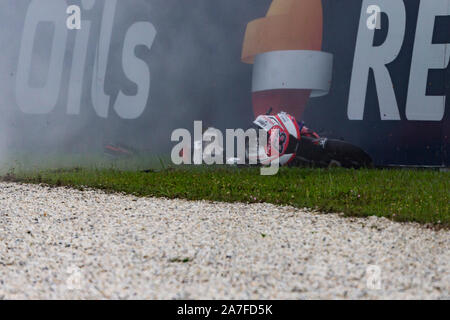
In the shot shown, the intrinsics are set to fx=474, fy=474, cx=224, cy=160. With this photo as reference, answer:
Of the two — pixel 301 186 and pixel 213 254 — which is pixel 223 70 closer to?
pixel 301 186

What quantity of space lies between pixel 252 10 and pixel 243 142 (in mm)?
3452

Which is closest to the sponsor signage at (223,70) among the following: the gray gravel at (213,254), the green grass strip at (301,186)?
the green grass strip at (301,186)

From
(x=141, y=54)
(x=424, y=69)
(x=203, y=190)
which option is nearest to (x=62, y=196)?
(x=203, y=190)

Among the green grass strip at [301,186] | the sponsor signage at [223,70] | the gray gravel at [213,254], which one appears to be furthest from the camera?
the sponsor signage at [223,70]

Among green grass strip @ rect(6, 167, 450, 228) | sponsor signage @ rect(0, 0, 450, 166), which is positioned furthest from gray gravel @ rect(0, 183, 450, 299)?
sponsor signage @ rect(0, 0, 450, 166)

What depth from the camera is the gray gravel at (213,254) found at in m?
3.88

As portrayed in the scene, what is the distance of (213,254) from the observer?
4.71 m

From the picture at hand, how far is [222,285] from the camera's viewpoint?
395 cm

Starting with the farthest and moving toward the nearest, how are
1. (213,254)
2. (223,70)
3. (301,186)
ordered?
1. (223,70)
2. (301,186)
3. (213,254)

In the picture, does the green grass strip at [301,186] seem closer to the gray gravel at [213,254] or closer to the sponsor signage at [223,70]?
the gray gravel at [213,254]

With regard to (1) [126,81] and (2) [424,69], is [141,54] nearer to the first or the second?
(1) [126,81]

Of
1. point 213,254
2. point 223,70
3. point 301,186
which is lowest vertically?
point 213,254

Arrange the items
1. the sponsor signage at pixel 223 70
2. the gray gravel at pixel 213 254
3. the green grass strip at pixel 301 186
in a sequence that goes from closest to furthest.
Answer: the gray gravel at pixel 213 254 → the green grass strip at pixel 301 186 → the sponsor signage at pixel 223 70

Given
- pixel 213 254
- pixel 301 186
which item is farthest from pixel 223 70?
pixel 213 254
